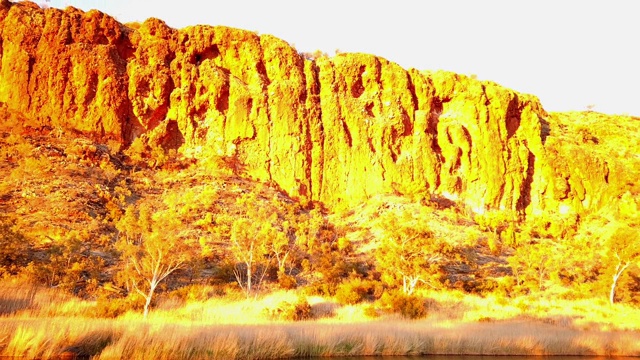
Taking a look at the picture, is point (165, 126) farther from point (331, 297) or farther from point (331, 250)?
point (331, 297)

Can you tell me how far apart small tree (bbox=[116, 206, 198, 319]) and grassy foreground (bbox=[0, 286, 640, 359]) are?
200 cm

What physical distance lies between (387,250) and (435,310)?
7.34 metres

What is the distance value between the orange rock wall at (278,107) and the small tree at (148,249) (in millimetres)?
12367

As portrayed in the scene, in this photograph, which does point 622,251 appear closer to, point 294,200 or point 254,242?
point 254,242

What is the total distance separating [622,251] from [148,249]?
28.5 meters

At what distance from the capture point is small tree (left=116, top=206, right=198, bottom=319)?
21516 millimetres

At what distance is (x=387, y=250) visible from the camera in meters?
30.6

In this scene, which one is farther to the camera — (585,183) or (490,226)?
(585,183)

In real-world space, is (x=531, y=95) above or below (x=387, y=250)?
above

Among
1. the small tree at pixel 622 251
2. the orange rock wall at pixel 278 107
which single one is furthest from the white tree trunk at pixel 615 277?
the orange rock wall at pixel 278 107

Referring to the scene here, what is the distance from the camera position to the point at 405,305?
22.5 metres

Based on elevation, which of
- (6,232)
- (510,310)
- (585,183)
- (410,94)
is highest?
(410,94)

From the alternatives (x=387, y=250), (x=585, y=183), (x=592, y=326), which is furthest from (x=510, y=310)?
(x=585, y=183)

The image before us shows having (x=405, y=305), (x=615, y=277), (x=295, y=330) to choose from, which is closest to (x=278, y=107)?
(x=405, y=305)
